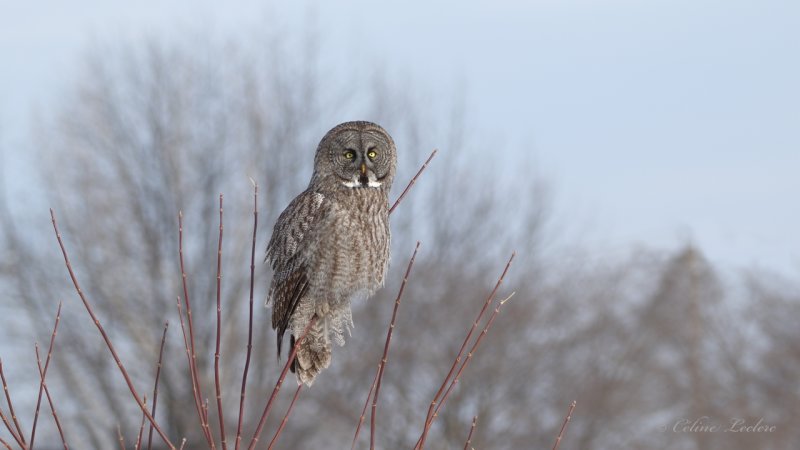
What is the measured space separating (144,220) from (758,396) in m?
16.4

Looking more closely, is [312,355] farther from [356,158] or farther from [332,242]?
[356,158]

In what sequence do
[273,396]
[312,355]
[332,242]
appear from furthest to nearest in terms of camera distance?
[332,242], [312,355], [273,396]

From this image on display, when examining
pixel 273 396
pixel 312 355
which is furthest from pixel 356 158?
pixel 273 396

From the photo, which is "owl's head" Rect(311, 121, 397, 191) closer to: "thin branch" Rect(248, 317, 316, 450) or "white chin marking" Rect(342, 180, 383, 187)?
"white chin marking" Rect(342, 180, 383, 187)

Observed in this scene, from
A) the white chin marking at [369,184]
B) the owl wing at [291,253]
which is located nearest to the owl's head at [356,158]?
the white chin marking at [369,184]

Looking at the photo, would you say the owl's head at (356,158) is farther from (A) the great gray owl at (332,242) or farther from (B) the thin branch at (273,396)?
(B) the thin branch at (273,396)

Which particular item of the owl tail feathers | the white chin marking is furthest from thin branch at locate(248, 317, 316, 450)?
the white chin marking

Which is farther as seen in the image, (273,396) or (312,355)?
(312,355)

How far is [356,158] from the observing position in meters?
3.23

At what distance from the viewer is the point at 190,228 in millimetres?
22812

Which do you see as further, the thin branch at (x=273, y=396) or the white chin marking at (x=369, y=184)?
the white chin marking at (x=369, y=184)

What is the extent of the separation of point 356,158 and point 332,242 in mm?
257

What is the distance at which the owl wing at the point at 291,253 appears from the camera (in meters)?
3.17

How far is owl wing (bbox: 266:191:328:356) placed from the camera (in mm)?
3166
